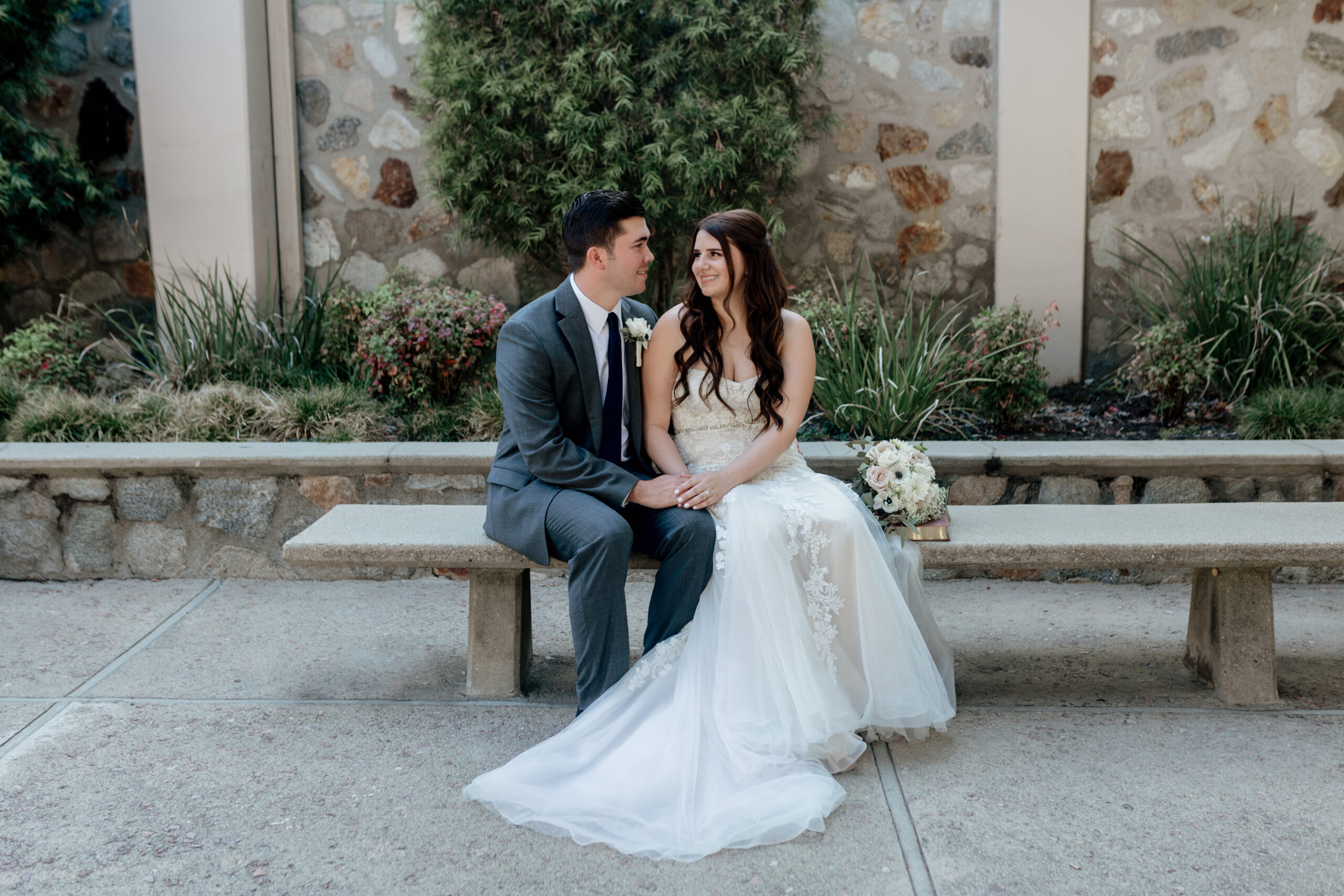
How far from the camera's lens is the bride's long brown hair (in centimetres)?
303

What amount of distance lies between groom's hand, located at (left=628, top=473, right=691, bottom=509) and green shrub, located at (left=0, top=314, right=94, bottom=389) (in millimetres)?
3754

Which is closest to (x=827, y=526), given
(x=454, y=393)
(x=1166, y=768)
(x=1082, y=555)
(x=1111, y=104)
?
(x=1082, y=555)

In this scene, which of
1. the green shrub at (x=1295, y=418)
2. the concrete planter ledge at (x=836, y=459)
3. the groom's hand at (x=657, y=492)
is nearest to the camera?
the groom's hand at (x=657, y=492)

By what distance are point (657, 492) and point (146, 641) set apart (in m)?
2.02

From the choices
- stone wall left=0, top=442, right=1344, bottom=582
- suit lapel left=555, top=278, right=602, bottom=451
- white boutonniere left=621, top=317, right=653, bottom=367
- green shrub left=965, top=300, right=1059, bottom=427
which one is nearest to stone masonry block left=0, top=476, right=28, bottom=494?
stone wall left=0, top=442, right=1344, bottom=582

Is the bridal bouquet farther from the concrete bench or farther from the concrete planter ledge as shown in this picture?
the concrete planter ledge

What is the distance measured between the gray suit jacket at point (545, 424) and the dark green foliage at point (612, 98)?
2254 millimetres

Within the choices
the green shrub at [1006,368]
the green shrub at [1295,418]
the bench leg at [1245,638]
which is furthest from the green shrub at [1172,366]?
the bench leg at [1245,638]

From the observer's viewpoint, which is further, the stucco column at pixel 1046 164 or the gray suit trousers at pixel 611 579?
the stucco column at pixel 1046 164

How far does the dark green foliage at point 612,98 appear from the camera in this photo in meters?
4.96

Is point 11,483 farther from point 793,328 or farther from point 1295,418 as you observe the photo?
point 1295,418

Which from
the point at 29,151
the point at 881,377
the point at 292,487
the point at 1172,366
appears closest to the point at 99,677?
the point at 292,487

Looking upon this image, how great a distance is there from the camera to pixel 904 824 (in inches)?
91.2

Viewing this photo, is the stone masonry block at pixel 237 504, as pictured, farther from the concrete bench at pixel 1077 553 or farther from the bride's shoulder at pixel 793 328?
the bride's shoulder at pixel 793 328
